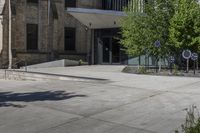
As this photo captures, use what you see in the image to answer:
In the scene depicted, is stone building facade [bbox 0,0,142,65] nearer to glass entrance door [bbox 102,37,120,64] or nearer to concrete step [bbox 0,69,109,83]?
glass entrance door [bbox 102,37,120,64]

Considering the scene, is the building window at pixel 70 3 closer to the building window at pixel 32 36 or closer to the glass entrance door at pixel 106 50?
the building window at pixel 32 36

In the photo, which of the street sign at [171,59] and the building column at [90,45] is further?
the building column at [90,45]

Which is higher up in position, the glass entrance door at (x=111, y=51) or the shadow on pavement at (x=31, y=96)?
the glass entrance door at (x=111, y=51)

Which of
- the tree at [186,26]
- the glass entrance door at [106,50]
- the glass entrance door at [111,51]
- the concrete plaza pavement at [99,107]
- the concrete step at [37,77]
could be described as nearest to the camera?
the concrete plaza pavement at [99,107]

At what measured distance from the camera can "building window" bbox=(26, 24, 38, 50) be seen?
1335 inches

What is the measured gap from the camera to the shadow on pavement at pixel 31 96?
1402 cm

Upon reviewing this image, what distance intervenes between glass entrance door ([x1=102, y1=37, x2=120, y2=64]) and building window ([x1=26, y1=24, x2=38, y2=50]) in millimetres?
5870

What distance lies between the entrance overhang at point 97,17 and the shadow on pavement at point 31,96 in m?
14.2

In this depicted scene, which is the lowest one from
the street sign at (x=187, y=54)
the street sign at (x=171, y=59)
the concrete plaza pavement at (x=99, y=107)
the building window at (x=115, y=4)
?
the concrete plaza pavement at (x=99, y=107)

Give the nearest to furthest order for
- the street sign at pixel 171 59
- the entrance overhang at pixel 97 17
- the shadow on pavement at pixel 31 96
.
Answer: the shadow on pavement at pixel 31 96
the street sign at pixel 171 59
the entrance overhang at pixel 97 17

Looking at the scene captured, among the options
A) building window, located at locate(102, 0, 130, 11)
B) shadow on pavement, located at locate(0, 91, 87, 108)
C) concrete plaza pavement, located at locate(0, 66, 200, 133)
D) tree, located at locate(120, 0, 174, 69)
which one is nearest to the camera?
concrete plaza pavement, located at locate(0, 66, 200, 133)

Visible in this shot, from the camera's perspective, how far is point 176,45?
2344cm

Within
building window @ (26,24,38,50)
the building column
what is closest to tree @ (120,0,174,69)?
building window @ (26,24,38,50)

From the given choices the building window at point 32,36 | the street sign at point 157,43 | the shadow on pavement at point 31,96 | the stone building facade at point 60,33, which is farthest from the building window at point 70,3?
the shadow on pavement at point 31,96
